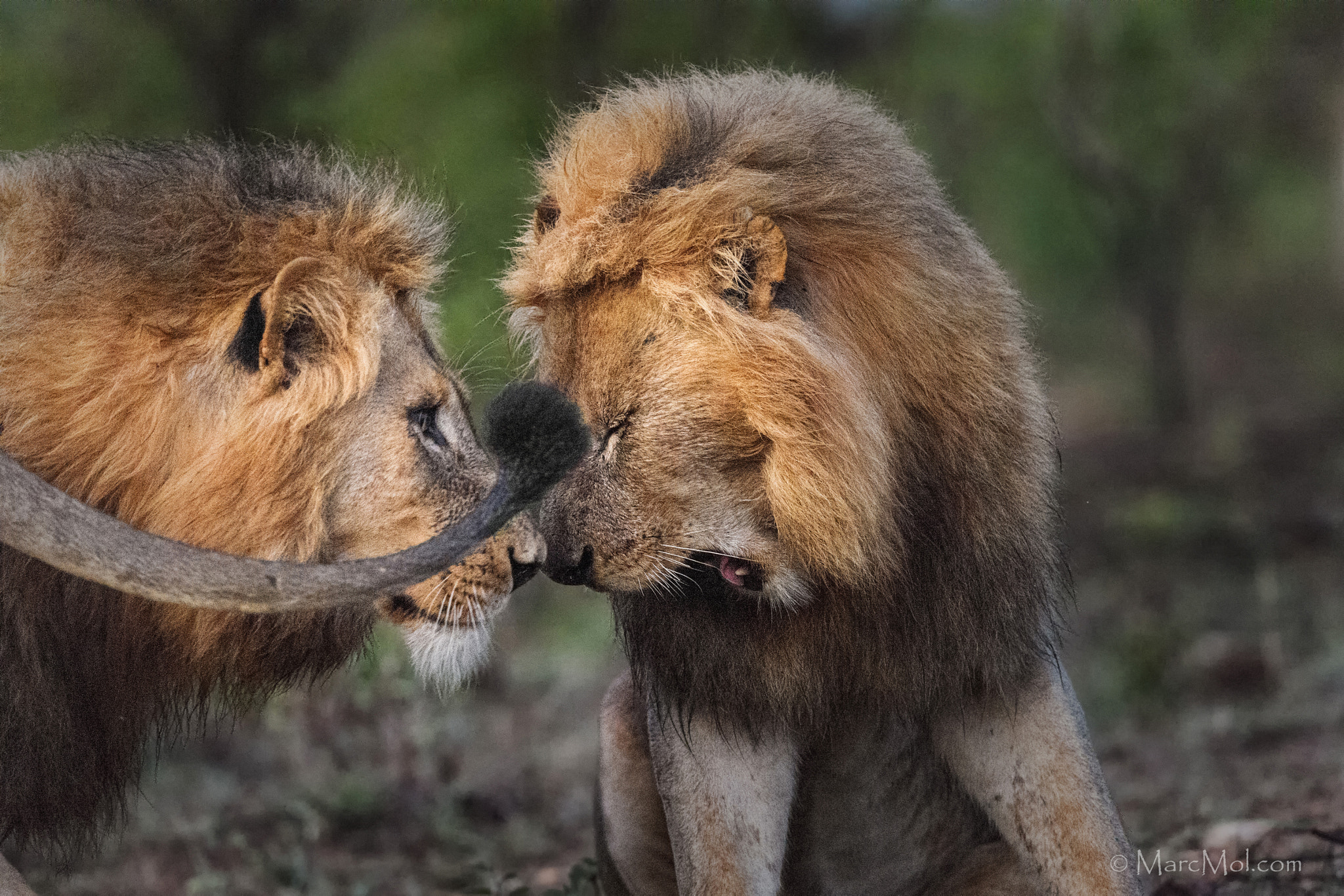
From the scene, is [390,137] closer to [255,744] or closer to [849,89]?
[255,744]

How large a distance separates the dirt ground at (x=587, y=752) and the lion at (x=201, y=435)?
1.06 feet

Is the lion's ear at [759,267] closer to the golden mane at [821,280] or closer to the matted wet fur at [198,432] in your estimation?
the golden mane at [821,280]

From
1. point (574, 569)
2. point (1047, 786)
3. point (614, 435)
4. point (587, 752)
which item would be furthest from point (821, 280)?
point (587, 752)

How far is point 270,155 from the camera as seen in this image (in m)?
3.47

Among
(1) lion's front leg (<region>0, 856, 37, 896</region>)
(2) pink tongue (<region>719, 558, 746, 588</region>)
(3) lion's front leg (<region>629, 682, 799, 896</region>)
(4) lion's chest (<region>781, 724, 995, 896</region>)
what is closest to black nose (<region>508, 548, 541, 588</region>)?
(2) pink tongue (<region>719, 558, 746, 588</region>)

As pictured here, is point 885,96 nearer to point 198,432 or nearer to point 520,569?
point 520,569

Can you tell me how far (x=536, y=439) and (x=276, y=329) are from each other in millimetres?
675

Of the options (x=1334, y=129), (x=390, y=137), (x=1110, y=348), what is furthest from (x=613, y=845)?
(x=1110, y=348)

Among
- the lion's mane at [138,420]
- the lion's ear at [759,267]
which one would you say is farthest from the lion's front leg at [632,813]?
the lion's ear at [759,267]

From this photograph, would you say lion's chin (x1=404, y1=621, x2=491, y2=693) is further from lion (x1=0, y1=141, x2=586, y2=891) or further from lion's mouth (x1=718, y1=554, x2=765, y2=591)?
lion's mouth (x1=718, y1=554, x2=765, y2=591)

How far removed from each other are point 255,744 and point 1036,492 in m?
A: 4.47

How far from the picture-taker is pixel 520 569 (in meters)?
3.35

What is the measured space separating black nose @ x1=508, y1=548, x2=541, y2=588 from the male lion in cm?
7

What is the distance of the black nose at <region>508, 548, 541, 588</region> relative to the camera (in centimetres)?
333
